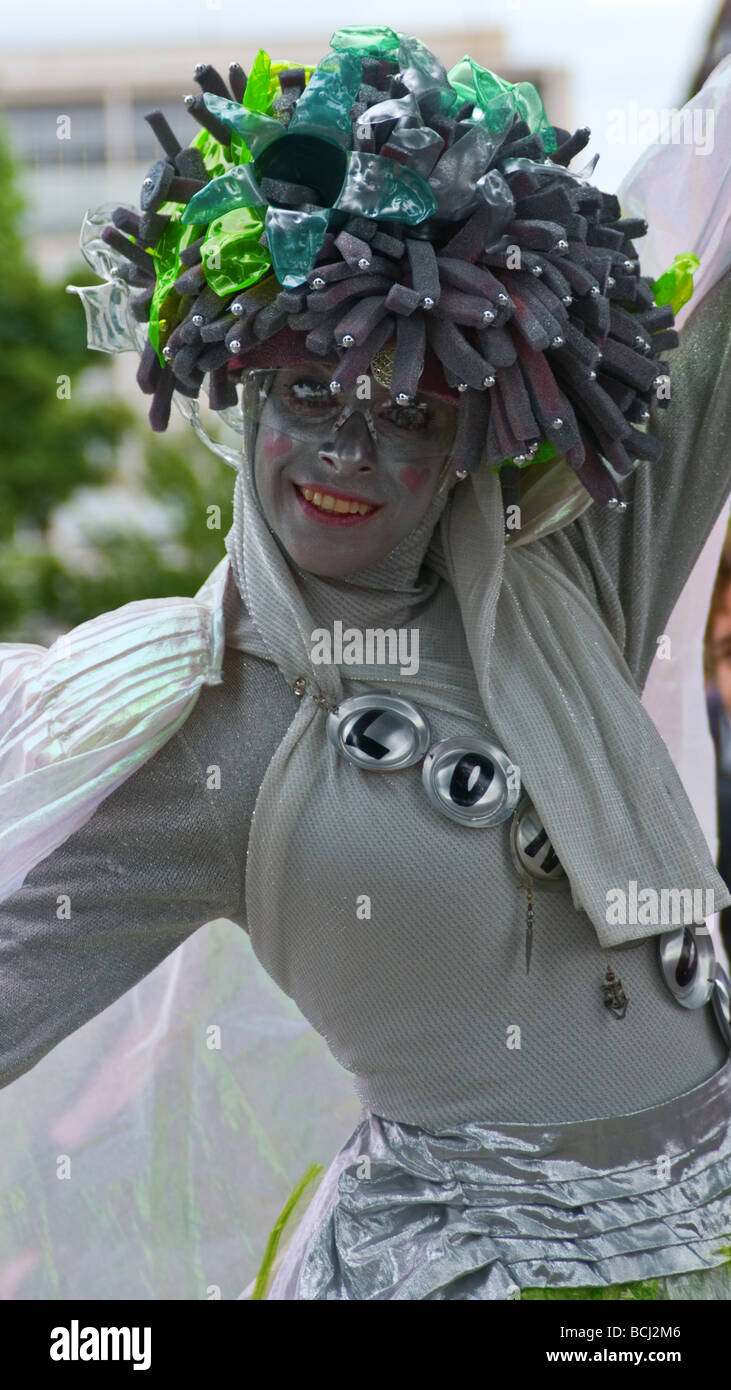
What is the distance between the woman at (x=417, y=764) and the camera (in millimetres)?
1104

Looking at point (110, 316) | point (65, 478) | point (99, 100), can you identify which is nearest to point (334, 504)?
point (110, 316)

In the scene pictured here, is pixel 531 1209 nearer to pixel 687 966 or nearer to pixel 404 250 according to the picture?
pixel 687 966

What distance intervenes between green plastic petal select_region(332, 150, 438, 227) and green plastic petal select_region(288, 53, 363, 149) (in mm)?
32

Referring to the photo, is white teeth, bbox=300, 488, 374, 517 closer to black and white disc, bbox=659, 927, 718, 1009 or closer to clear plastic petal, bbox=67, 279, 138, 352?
clear plastic petal, bbox=67, 279, 138, 352

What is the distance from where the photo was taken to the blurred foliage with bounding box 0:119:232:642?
7266 mm

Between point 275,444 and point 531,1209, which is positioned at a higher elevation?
point 275,444

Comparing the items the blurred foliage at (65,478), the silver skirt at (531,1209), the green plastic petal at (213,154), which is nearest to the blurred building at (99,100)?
the blurred foliage at (65,478)

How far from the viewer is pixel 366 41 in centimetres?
112

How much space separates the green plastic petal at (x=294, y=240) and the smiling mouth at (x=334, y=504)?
171 mm

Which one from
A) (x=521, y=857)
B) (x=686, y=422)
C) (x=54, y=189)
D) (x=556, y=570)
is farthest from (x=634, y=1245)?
(x=54, y=189)

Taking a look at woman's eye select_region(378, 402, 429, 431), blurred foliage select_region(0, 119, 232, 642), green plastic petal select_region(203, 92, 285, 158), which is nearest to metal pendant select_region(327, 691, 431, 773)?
woman's eye select_region(378, 402, 429, 431)

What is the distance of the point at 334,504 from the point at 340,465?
39 millimetres

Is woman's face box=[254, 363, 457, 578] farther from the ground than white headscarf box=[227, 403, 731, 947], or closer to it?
farther from the ground
